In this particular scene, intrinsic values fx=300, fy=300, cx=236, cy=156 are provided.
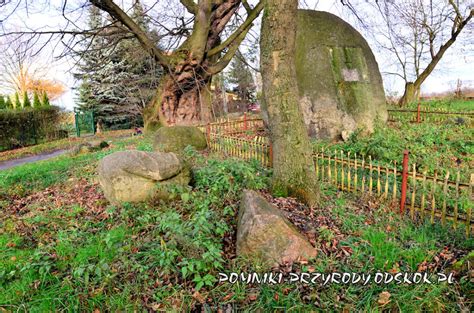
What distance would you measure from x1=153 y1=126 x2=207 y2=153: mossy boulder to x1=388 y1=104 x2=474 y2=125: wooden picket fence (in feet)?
27.8

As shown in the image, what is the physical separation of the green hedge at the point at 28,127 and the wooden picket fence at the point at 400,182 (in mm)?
13546

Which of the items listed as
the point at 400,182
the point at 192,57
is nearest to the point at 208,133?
the point at 192,57

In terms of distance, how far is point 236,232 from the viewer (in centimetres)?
348

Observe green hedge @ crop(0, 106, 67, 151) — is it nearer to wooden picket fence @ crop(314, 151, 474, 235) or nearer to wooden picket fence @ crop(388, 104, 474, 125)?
wooden picket fence @ crop(314, 151, 474, 235)

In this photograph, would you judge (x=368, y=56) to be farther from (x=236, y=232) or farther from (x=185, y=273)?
(x=185, y=273)

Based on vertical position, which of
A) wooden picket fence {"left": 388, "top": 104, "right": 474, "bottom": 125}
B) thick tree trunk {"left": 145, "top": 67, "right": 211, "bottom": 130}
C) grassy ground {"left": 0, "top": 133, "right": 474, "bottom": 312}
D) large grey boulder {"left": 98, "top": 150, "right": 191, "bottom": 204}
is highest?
thick tree trunk {"left": 145, "top": 67, "right": 211, "bottom": 130}

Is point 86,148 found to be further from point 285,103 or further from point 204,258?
point 204,258

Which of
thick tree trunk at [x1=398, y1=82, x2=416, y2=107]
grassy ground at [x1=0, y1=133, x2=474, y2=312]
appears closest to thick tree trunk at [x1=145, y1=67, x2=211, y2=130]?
grassy ground at [x1=0, y1=133, x2=474, y2=312]

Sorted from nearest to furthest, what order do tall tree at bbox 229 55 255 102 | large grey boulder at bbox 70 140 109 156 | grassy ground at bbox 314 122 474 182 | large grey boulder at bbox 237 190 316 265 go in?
large grey boulder at bbox 237 190 316 265, grassy ground at bbox 314 122 474 182, large grey boulder at bbox 70 140 109 156, tall tree at bbox 229 55 255 102

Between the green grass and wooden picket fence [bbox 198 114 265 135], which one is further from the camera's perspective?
the green grass

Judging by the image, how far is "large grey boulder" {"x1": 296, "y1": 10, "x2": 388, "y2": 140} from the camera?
874cm

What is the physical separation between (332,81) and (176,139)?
4884 millimetres

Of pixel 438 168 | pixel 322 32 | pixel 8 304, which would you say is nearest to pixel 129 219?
pixel 8 304

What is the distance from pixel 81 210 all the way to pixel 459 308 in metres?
5.16
